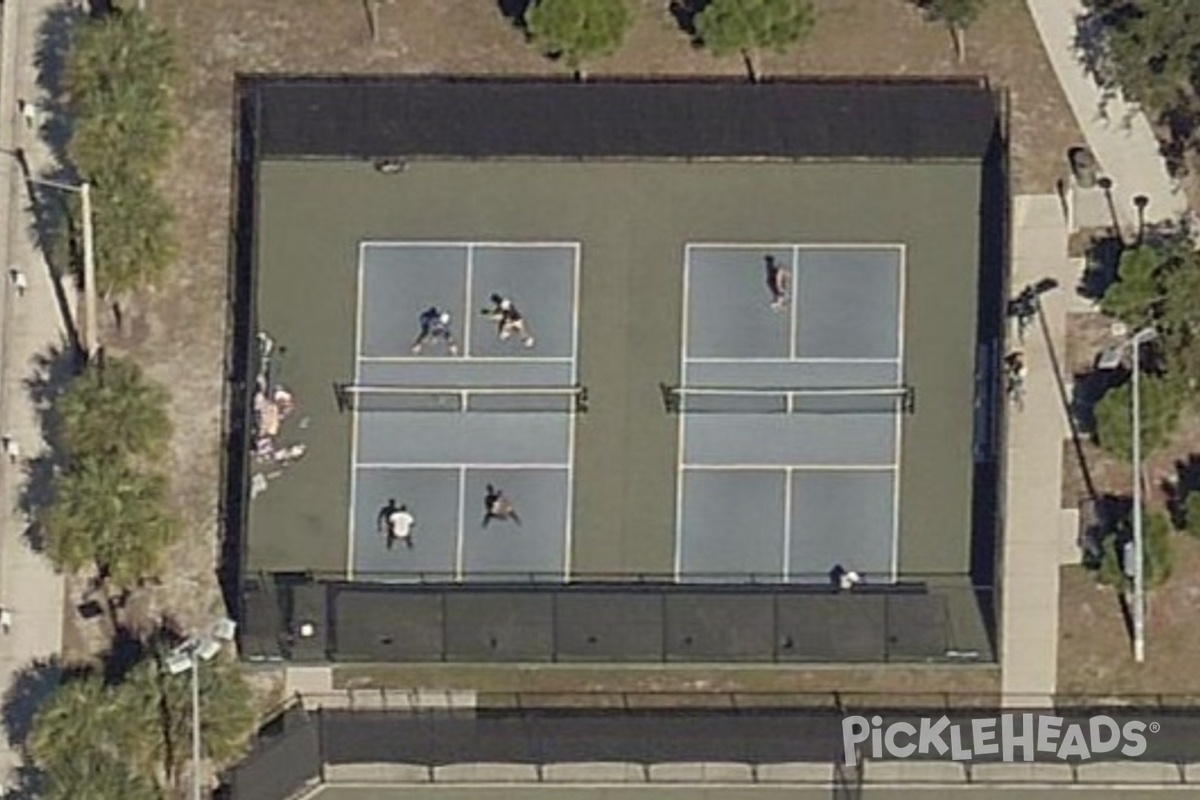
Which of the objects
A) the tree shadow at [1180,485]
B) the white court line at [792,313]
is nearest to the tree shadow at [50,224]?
the white court line at [792,313]

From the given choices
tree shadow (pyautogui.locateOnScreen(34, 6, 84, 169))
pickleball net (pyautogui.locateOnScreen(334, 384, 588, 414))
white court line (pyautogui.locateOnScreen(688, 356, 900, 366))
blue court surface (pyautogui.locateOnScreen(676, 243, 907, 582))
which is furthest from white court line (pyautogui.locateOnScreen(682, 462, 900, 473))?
tree shadow (pyautogui.locateOnScreen(34, 6, 84, 169))

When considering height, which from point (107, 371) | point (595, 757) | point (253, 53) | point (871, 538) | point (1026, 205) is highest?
point (253, 53)

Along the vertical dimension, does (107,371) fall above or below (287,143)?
below

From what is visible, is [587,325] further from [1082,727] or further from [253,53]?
[1082,727]

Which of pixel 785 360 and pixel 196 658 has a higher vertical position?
pixel 785 360

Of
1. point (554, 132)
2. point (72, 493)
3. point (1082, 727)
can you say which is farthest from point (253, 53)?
point (1082, 727)

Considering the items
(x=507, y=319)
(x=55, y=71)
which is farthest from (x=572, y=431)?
(x=55, y=71)

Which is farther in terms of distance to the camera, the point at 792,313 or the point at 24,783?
the point at 792,313

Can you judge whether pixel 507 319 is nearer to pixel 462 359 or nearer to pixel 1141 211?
pixel 462 359
